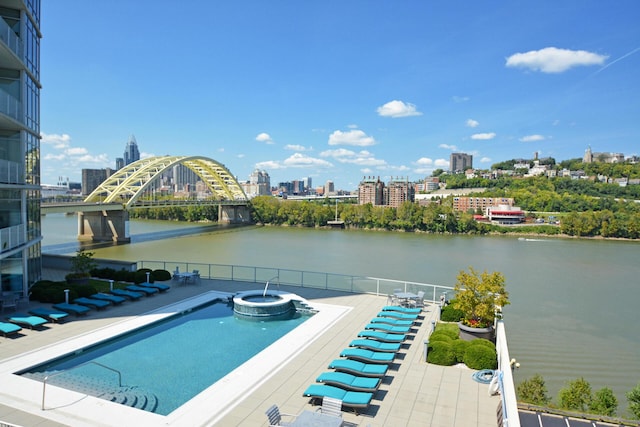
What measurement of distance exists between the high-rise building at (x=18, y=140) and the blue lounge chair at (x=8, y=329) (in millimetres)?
2306

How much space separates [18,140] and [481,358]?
43.2ft

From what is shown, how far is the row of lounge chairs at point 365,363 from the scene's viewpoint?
6594mm

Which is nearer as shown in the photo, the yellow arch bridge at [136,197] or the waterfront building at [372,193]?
the yellow arch bridge at [136,197]

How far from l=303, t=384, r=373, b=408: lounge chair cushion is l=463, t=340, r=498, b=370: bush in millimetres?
2603

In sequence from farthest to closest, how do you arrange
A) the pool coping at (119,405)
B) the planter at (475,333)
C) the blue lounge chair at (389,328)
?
1. the blue lounge chair at (389,328)
2. the planter at (475,333)
3. the pool coping at (119,405)

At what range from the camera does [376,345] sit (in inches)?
344

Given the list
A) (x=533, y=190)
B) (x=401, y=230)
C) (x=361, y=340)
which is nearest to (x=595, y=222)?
(x=401, y=230)

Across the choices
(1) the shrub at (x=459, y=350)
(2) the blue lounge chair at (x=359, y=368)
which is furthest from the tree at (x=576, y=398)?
(2) the blue lounge chair at (x=359, y=368)

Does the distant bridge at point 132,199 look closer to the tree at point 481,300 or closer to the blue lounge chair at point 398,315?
the blue lounge chair at point 398,315

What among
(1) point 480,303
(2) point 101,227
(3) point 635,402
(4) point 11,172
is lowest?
(3) point 635,402

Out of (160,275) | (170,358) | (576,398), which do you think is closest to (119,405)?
(170,358)

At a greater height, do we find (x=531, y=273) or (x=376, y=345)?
(x=376, y=345)

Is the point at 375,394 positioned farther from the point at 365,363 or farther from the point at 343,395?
the point at 365,363

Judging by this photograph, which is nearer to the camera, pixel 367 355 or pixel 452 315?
pixel 367 355
